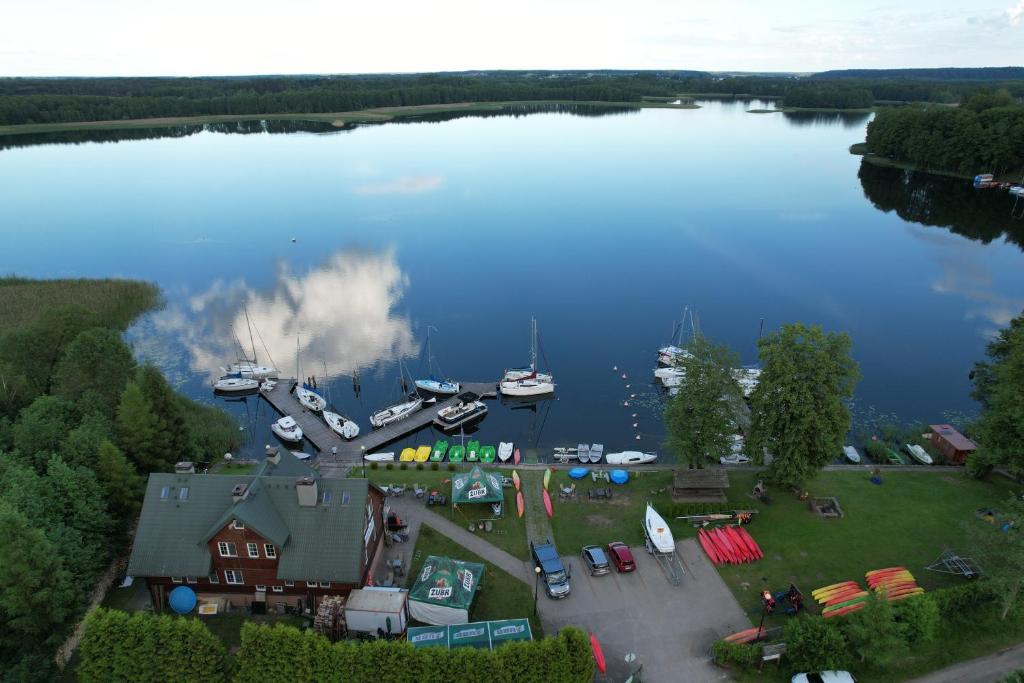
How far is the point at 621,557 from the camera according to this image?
3906 centimetres

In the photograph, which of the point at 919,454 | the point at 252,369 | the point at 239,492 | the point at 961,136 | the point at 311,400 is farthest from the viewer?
the point at 961,136

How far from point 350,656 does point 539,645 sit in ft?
29.2

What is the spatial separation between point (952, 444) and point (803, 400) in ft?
67.9

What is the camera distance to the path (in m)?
31.1

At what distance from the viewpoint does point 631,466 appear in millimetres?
53156

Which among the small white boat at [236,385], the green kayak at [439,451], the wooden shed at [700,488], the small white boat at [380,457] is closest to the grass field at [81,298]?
the small white boat at [236,385]

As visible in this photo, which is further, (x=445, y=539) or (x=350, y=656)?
(x=445, y=539)

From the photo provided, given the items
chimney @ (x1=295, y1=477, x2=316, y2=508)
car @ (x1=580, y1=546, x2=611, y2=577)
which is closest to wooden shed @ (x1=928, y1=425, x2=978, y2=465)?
car @ (x1=580, y1=546, x2=611, y2=577)

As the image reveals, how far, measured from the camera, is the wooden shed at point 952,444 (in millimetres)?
51469

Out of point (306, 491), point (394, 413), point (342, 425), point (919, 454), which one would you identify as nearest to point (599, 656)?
point (306, 491)

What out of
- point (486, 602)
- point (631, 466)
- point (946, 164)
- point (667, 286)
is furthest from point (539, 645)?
point (946, 164)

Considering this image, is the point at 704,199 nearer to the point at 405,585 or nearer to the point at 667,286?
the point at 667,286

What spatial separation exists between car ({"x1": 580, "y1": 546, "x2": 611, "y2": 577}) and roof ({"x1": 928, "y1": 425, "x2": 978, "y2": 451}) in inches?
1364

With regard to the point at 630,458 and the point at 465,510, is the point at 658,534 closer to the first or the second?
the point at 465,510
